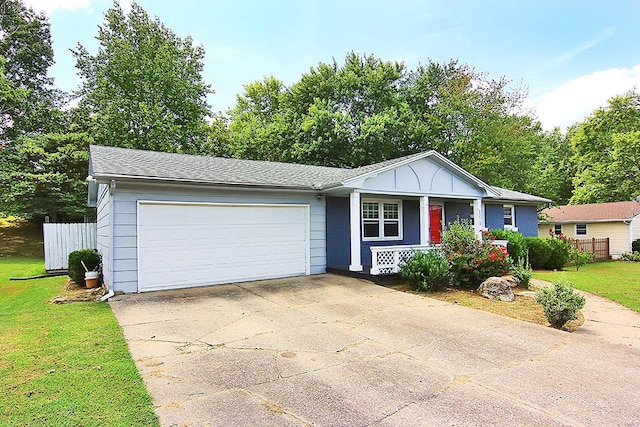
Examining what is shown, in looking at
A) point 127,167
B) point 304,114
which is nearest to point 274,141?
point 304,114

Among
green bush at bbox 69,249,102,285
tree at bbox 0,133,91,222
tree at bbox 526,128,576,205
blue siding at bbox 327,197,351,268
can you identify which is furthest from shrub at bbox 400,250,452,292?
tree at bbox 526,128,576,205

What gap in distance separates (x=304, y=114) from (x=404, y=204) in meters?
14.7

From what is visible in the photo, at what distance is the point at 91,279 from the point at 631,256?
2653cm

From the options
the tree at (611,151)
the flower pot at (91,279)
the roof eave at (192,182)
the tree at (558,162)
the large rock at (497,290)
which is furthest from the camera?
the tree at (558,162)

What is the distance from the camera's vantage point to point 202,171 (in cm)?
958

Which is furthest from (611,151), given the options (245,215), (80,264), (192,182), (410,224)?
Answer: (80,264)

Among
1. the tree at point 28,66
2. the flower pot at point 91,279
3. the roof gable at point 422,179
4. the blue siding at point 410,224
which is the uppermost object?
the tree at point 28,66

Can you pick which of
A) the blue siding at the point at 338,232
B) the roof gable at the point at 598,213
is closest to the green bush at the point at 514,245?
the blue siding at the point at 338,232

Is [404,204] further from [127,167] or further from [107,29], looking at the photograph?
[107,29]

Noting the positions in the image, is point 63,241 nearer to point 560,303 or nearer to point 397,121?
point 560,303

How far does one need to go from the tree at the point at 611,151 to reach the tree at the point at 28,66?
39140 mm

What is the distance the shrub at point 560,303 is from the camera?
5907 mm

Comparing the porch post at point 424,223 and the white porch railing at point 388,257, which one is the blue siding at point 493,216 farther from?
the white porch railing at point 388,257

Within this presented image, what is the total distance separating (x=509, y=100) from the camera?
2322 cm
